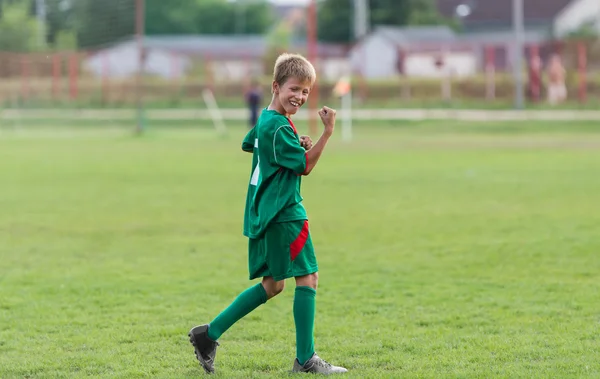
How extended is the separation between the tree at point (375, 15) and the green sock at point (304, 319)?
243 ft

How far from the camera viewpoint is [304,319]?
550 centimetres

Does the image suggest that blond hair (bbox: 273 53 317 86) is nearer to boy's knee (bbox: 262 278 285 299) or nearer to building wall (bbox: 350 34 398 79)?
boy's knee (bbox: 262 278 285 299)

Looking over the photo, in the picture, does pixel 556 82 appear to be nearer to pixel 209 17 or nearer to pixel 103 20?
pixel 103 20

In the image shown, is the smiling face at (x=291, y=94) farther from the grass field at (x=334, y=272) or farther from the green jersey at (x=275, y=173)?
the grass field at (x=334, y=272)

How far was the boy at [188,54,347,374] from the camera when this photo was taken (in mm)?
5359

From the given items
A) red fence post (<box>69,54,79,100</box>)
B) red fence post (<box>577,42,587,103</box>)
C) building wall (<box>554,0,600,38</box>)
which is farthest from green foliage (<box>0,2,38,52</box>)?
building wall (<box>554,0,600,38</box>)

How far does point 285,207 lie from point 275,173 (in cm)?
19

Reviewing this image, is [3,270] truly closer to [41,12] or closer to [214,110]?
[41,12]

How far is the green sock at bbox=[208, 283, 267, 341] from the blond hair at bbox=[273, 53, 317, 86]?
44.3 inches

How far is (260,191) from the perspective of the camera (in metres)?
5.48

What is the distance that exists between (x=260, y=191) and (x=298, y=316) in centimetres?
69

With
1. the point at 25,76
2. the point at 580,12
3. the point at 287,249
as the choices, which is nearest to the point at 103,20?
the point at 25,76

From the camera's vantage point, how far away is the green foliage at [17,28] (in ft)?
115

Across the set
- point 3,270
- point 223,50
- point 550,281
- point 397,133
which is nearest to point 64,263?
point 3,270
